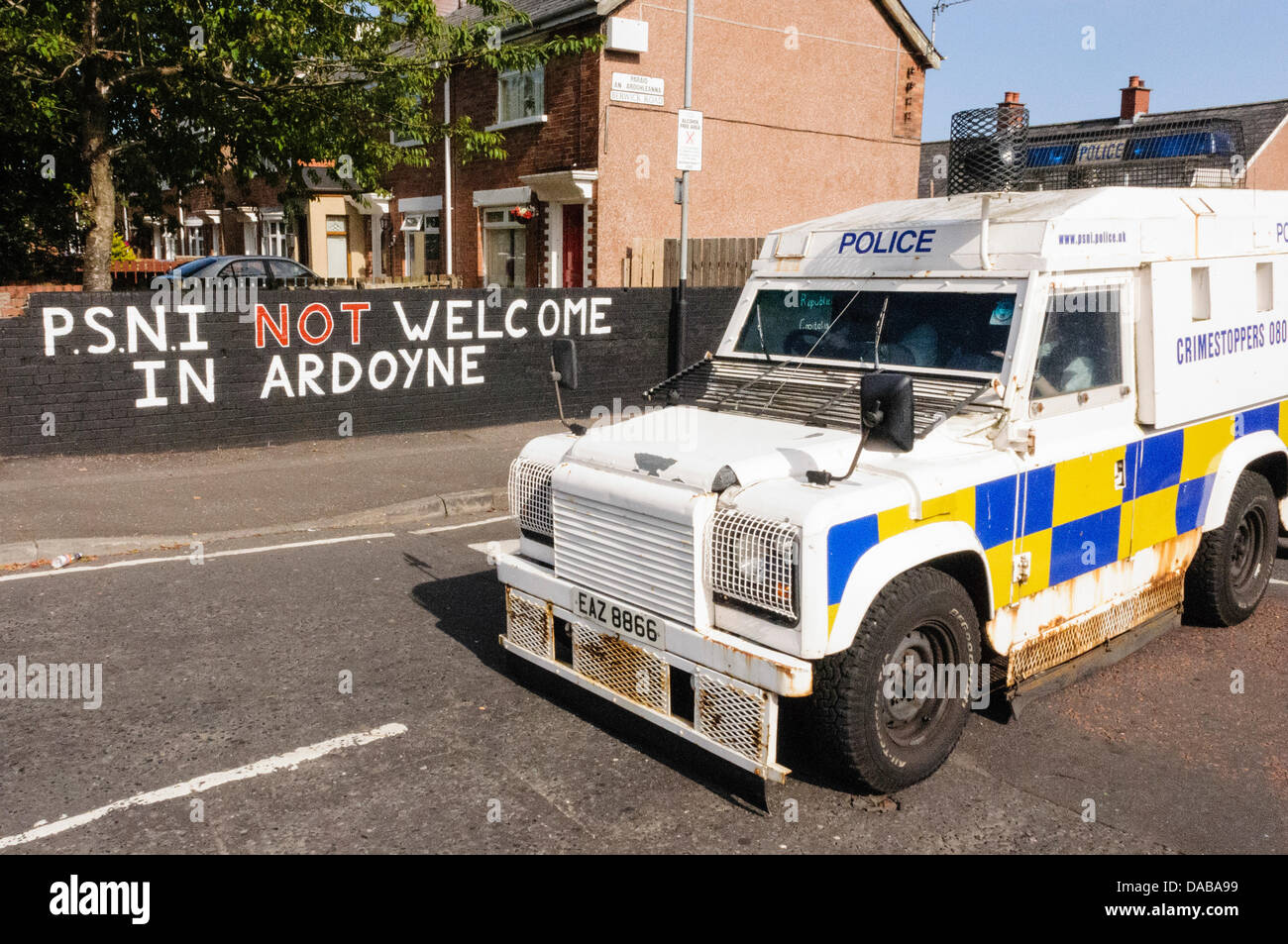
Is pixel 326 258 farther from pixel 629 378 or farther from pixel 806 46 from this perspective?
pixel 629 378

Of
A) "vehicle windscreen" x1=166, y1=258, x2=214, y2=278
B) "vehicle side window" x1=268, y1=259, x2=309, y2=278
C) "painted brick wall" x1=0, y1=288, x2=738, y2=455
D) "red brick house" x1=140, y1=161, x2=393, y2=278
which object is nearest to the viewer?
"painted brick wall" x1=0, y1=288, x2=738, y2=455

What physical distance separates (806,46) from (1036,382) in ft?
69.2

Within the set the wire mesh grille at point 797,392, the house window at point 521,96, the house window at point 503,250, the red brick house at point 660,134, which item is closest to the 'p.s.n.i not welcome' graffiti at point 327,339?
the red brick house at point 660,134

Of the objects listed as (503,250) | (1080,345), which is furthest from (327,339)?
(503,250)

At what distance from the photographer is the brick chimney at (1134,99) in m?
33.2

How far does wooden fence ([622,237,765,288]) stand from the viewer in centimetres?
1730

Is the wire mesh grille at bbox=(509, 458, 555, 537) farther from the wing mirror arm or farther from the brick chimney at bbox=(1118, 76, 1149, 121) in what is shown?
the brick chimney at bbox=(1118, 76, 1149, 121)

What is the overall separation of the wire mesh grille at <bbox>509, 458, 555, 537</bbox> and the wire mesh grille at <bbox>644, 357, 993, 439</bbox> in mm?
990

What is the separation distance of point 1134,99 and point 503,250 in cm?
2130

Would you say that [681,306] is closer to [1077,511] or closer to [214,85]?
[214,85]

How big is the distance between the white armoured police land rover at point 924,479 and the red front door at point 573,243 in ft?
54.4

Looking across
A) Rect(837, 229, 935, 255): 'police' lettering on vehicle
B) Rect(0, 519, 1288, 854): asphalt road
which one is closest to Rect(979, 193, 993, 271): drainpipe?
Rect(837, 229, 935, 255): 'police' lettering on vehicle

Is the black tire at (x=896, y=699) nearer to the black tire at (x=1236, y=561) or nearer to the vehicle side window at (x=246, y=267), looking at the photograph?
the black tire at (x=1236, y=561)

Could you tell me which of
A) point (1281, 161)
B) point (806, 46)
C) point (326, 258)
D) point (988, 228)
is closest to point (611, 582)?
point (988, 228)
